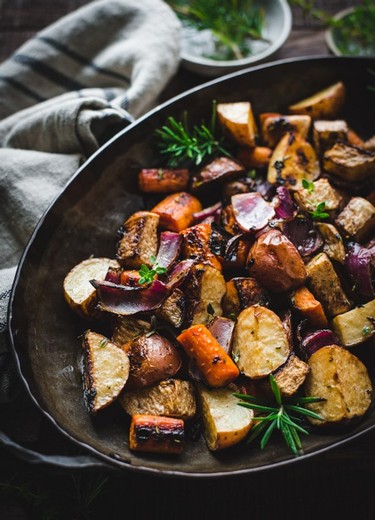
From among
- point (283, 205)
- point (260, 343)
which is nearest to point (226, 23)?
point (283, 205)

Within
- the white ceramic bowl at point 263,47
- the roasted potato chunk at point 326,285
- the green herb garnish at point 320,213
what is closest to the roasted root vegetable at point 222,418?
the roasted potato chunk at point 326,285

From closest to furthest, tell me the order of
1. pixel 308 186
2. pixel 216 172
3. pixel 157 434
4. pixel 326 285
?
pixel 157 434 → pixel 326 285 → pixel 308 186 → pixel 216 172

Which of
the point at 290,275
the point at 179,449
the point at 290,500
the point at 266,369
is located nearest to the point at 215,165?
the point at 290,275

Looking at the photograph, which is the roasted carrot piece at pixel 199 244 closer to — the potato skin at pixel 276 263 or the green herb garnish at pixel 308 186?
the potato skin at pixel 276 263

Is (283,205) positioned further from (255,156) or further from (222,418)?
(222,418)

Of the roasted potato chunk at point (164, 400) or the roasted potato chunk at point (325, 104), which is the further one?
the roasted potato chunk at point (325, 104)
